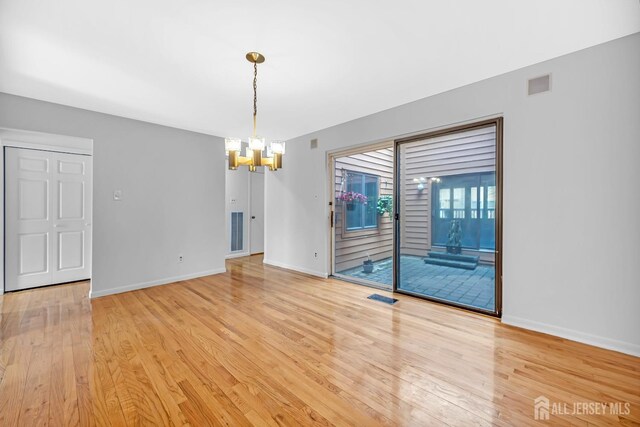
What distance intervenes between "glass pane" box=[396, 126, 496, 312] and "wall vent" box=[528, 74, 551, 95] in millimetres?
466

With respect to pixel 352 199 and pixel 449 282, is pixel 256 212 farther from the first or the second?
pixel 449 282

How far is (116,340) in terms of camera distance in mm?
2484

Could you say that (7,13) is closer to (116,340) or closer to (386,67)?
(116,340)

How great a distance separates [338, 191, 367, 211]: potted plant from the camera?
4914mm

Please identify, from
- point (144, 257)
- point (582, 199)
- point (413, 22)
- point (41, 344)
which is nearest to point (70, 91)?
point (144, 257)

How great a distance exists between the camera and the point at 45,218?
163 inches

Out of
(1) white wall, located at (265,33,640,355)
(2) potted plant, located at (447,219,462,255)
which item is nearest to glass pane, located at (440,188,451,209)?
(2) potted plant, located at (447,219,462,255)

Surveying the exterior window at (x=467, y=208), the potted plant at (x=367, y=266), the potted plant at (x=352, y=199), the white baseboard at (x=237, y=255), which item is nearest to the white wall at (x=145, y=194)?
the white baseboard at (x=237, y=255)

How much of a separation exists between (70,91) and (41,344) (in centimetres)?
280

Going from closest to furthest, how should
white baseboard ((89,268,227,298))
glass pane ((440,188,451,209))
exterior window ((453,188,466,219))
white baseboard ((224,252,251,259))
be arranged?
1. exterior window ((453,188,466,219))
2. glass pane ((440,188,451,209))
3. white baseboard ((89,268,227,298))
4. white baseboard ((224,252,251,259))

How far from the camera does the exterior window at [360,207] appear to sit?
4953mm

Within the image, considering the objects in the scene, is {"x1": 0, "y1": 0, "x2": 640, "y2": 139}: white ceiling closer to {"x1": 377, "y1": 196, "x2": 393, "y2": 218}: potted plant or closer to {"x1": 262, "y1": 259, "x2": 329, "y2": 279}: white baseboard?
{"x1": 377, "y1": 196, "x2": 393, "y2": 218}: potted plant

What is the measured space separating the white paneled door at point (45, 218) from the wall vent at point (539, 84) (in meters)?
6.36

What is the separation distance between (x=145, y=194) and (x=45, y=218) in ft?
5.11
